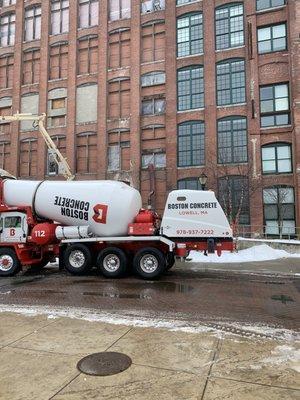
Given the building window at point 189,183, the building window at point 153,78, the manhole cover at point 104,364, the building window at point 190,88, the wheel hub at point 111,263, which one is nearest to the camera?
the manhole cover at point 104,364

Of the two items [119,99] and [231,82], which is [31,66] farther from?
[231,82]

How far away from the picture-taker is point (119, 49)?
35469 mm

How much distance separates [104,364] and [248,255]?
55.4ft

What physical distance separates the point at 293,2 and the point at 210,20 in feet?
22.1

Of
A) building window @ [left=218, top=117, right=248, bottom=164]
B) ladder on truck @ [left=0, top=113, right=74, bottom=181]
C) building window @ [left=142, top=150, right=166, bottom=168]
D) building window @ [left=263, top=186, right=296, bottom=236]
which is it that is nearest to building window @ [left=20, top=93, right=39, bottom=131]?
ladder on truck @ [left=0, top=113, right=74, bottom=181]

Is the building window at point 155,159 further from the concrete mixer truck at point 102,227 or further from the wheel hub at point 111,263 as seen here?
the wheel hub at point 111,263

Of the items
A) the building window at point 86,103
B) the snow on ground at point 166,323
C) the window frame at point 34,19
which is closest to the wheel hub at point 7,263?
the snow on ground at point 166,323

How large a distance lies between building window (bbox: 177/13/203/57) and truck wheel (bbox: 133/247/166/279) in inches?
967

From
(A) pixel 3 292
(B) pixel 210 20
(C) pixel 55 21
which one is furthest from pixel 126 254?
(C) pixel 55 21

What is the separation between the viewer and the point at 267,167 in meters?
29.6

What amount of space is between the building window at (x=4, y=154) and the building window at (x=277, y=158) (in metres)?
24.7

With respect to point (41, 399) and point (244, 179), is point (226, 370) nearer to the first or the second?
point (41, 399)

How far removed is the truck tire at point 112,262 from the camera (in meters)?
13.7

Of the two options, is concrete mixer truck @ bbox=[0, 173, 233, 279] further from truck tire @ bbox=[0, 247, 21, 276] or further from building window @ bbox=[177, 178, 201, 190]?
building window @ bbox=[177, 178, 201, 190]
